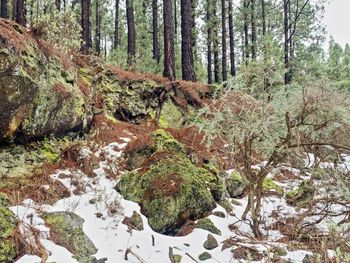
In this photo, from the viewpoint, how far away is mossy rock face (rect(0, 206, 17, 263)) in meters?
3.39

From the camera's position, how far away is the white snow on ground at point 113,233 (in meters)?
3.90

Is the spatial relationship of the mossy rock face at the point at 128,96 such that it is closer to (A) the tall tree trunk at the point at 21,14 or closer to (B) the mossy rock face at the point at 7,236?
(A) the tall tree trunk at the point at 21,14

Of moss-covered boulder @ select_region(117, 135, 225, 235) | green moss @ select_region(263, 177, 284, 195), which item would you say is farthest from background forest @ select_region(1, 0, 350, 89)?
moss-covered boulder @ select_region(117, 135, 225, 235)

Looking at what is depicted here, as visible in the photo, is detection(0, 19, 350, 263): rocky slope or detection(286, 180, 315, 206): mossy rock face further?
detection(286, 180, 315, 206): mossy rock face

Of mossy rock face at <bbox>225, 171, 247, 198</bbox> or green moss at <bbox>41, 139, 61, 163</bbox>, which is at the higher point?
green moss at <bbox>41, 139, 61, 163</bbox>

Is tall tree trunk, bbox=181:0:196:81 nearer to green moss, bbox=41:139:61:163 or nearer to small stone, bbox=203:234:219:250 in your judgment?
green moss, bbox=41:139:61:163

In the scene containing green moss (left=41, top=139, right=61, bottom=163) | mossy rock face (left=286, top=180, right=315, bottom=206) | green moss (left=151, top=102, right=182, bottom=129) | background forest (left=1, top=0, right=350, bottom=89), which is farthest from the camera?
background forest (left=1, top=0, right=350, bottom=89)

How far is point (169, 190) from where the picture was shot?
4.89 m

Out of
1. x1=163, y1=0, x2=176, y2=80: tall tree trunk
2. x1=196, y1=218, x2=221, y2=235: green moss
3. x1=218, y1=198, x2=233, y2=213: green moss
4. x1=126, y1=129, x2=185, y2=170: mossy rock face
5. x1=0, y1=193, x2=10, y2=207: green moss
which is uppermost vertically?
x1=163, y1=0, x2=176, y2=80: tall tree trunk

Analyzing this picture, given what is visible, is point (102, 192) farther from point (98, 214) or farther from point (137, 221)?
point (137, 221)

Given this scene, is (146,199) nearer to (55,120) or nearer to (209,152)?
(55,120)

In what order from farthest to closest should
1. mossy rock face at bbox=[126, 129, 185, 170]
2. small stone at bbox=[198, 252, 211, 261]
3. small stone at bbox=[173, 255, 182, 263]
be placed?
mossy rock face at bbox=[126, 129, 185, 170] → small stone at bbox=[198, 252, 211, 261] → small stone at bbox=[173, 255, 182, 263]

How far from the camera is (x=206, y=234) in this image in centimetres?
467

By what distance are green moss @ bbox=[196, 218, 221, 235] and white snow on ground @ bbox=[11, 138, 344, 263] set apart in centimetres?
9
